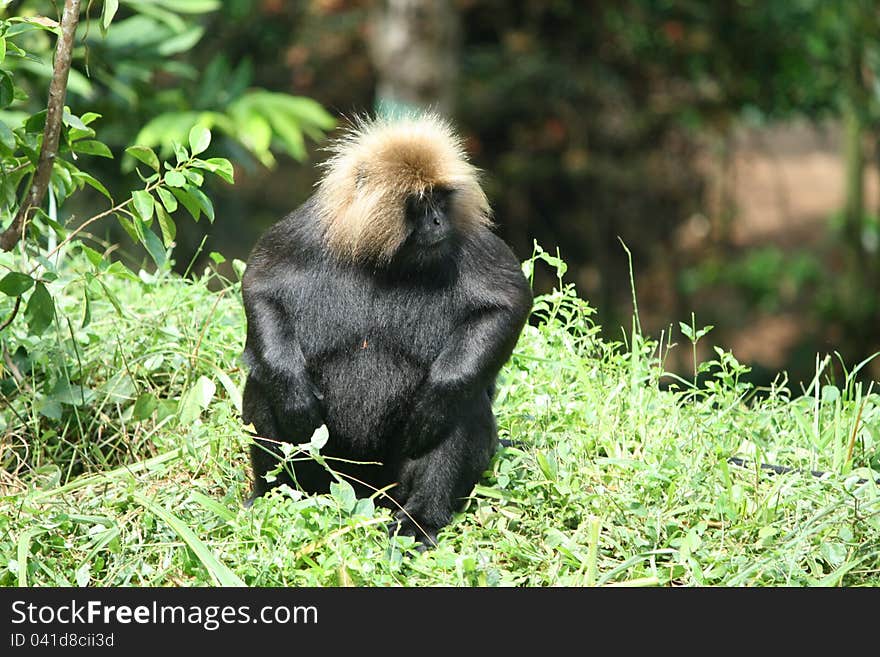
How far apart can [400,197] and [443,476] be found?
0.89 m

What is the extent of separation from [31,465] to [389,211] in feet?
5.34

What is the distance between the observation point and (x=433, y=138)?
3.65 m

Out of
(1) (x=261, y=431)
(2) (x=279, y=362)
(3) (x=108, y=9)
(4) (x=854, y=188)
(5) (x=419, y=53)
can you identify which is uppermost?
(4) (x=854, y=188)

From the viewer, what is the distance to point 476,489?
3.71 m

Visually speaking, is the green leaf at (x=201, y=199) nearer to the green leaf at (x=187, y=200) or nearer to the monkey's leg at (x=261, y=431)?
the green leaf at (x=187, y=200)

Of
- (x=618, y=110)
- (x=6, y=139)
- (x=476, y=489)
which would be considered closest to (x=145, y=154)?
(x=6, y=139)

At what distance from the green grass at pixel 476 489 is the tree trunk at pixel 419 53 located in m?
3.21

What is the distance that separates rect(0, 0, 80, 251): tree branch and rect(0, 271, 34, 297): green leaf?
36 cm

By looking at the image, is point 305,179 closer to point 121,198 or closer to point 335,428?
point 121,198

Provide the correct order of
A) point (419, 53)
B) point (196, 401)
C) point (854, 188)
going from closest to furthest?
point (196, 401)
point (419, 53)
point (854, 188)

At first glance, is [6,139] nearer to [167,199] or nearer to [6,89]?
[6,89]

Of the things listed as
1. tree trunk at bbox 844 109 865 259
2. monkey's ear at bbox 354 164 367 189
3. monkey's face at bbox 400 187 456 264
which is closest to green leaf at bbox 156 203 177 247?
monkey's ear at bbox 354 164 367 189
